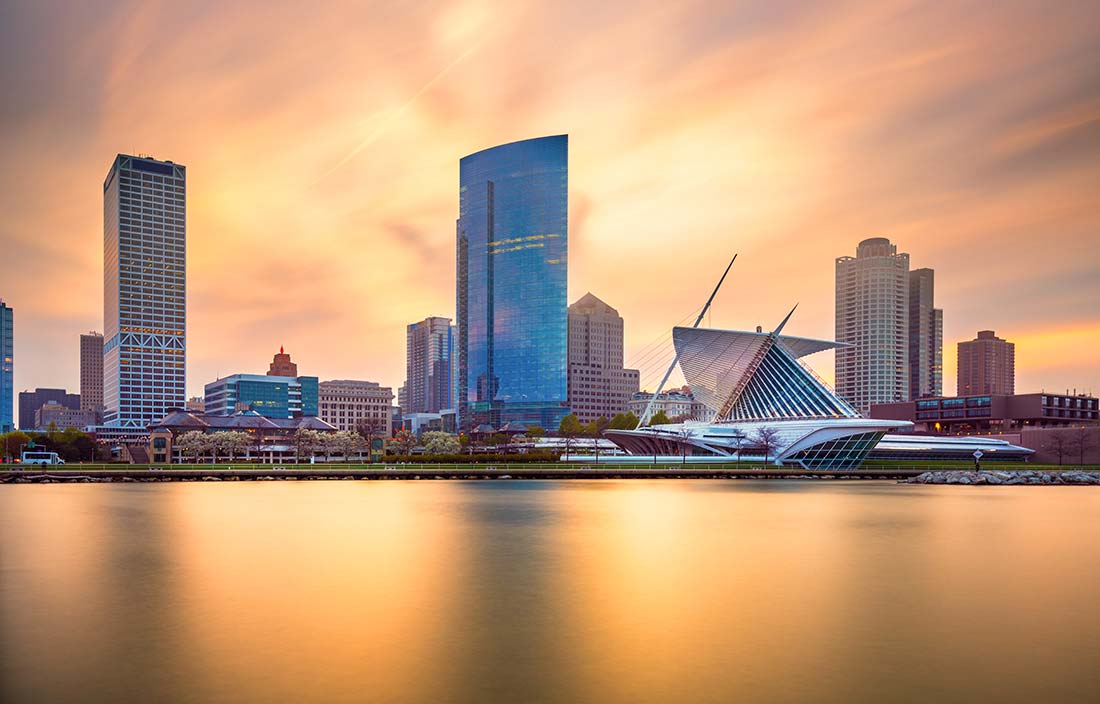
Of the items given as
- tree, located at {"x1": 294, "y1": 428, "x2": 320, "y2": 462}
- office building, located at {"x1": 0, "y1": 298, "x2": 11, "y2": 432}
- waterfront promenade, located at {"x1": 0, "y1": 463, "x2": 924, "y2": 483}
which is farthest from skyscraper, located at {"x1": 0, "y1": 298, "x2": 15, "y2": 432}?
waterfront promenade, located at {"x1": 0, "y1": 463, "x2": 924, "y2": 483}

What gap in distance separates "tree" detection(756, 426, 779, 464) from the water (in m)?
65.1

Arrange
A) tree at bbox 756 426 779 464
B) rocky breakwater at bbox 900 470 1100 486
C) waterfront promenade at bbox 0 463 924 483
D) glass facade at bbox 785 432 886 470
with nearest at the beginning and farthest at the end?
1. waterfront promenade at bbox 0 463 924 483
2. rocky breakwater at bbox 900 470 1100 486
3. glass facade at bbox 785 432 886 470
4. tree at bbox 756 426 779 464

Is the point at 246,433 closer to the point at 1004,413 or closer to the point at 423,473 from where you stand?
the point at 423,473

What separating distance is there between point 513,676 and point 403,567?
47.9 feet

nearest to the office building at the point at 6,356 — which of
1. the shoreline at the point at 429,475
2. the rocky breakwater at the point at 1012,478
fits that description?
the shoreline at the point at 429,475

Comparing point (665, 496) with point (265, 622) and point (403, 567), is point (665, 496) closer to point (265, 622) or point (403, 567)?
point (403, 567)

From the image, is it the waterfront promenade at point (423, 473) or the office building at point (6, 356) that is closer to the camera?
the waterfront promenade at point (423, 473)

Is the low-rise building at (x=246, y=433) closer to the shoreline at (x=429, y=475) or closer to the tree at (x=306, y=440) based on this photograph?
Result: the tree at (x=306, y=440)

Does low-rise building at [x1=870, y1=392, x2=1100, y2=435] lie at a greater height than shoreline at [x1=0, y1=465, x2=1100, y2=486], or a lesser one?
greater

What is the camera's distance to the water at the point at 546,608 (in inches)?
640

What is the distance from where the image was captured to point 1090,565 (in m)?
31.9

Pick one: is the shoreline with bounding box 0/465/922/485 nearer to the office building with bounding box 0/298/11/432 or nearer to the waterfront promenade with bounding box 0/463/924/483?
the waterfront promenade with bounding box 0/463/924/483

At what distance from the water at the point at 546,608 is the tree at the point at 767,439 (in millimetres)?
65077

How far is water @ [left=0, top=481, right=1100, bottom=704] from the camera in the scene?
16.3m
